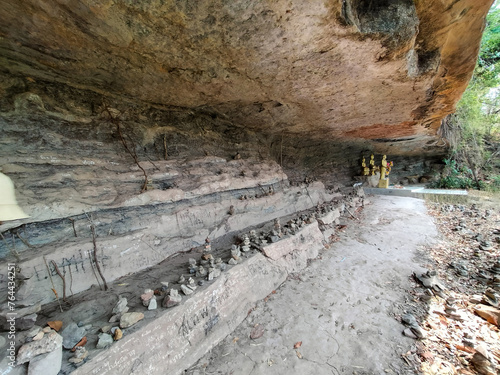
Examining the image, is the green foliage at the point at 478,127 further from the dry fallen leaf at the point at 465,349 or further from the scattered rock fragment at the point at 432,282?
the dry fallen leaf at the point at 465,349

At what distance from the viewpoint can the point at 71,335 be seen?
1340 mm

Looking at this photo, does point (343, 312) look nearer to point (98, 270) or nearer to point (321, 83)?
point (98, 270)

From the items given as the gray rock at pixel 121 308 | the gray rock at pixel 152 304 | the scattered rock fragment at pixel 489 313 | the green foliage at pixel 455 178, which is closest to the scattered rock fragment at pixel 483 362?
the scattered rock fragment at pixel 489 313

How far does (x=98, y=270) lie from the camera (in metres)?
2.00

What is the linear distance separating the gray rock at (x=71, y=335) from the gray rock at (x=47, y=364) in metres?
0.15

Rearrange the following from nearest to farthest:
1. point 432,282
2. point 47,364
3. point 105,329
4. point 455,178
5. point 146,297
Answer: point 47,364
point 105,329
point 146,297
point 432,282
point 455,178

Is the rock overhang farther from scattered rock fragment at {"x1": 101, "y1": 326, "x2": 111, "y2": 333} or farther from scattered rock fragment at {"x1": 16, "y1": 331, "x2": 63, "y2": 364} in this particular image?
scattered rock fragment at {"x1": 101, "y1": 326, "x2": 111, "y2": 333}

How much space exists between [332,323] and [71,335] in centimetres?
230

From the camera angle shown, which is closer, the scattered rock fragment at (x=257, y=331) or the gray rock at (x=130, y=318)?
the gray rock at (x=130, y=318)

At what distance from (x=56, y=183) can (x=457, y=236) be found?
726 centimetres

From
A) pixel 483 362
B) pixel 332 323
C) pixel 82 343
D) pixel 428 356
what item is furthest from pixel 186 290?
pixel 483 362

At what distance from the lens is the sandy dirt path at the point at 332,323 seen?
1.73 m

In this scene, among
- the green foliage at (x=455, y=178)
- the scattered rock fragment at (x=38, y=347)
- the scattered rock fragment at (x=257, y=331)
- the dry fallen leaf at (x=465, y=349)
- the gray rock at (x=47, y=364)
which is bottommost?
the dry fallen leaf at (x=465, y=349)

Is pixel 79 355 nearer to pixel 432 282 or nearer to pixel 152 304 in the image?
pixel 152 304
